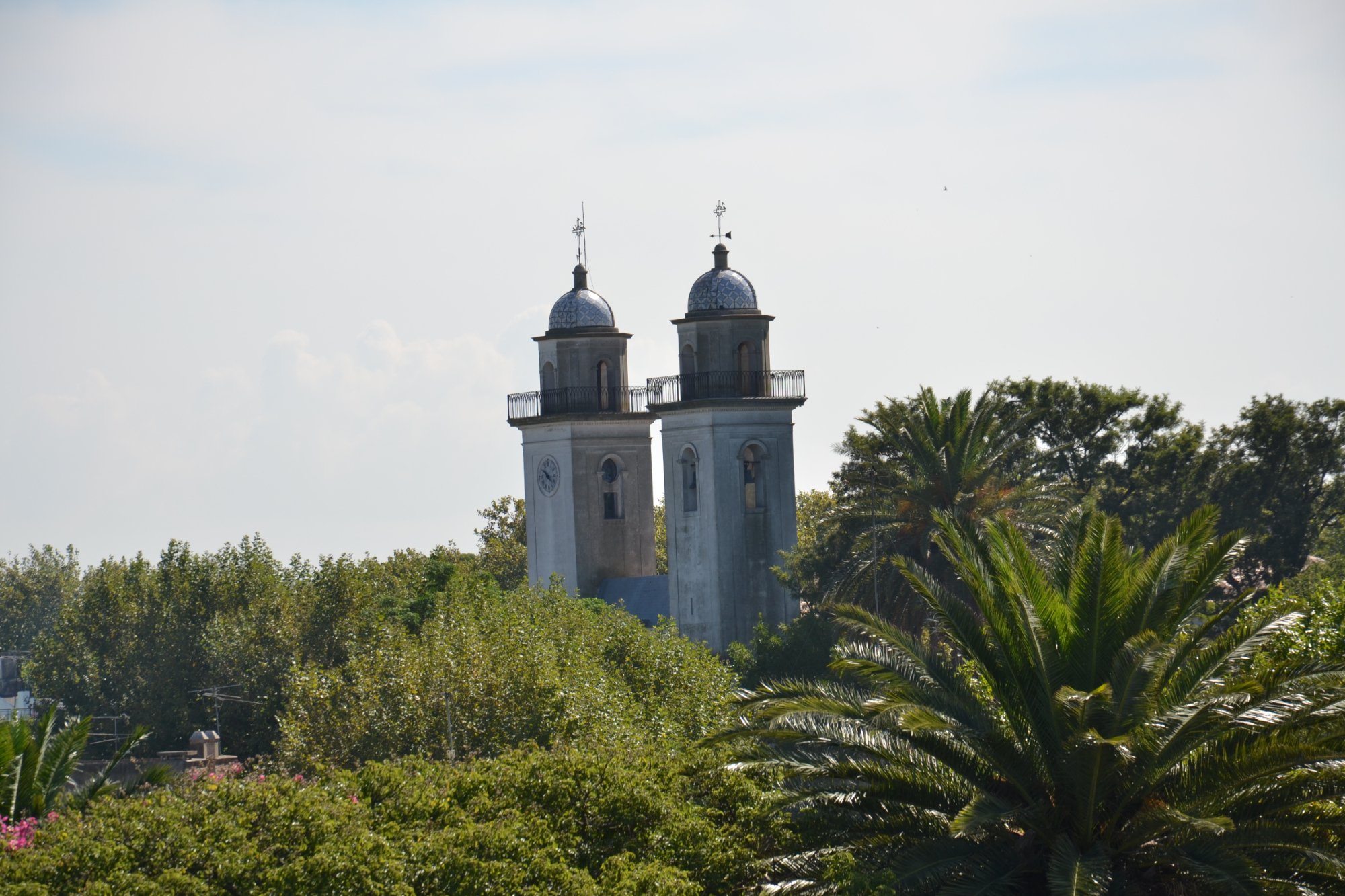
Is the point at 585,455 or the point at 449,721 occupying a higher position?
the point at 585,455

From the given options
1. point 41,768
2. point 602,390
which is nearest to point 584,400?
point 602,390

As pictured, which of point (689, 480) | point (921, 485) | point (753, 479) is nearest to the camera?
point (921, 485)

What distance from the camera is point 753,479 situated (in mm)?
48781

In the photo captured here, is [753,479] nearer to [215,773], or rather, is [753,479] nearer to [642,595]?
[642,595]

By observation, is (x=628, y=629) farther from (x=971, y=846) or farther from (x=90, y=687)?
(x=90, y=687)

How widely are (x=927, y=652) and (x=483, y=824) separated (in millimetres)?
4432

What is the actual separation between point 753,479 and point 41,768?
27.3m

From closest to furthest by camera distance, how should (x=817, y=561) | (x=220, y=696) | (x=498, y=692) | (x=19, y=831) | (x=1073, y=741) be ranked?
(x=1073, y=741), (x=19, y=831), (x=498, y=692), (x=817, y=561), (x=220, y=696)

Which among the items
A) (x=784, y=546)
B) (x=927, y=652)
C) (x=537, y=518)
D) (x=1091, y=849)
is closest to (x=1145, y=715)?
(x=1091, y=849)

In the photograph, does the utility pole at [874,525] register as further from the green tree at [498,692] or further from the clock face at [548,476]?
the clock face at [548,476]

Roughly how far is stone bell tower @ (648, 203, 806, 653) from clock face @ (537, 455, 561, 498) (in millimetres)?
4454

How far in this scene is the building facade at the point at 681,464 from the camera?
48.1 metres

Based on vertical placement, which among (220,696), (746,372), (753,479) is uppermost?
(746,372)

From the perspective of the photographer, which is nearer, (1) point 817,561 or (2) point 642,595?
(1) point 817,561
